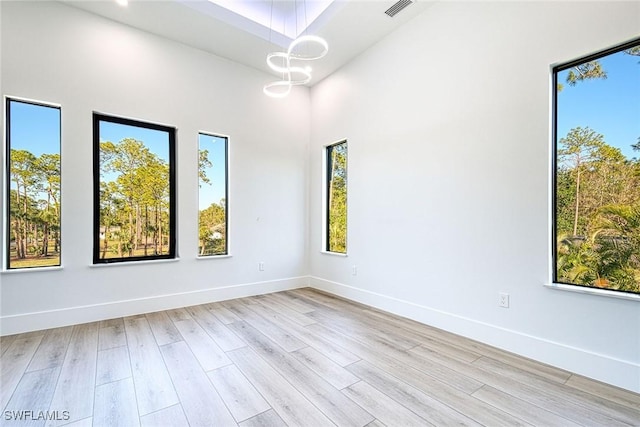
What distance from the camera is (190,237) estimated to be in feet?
12.5

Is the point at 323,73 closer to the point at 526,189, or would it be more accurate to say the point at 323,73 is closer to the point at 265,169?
the point at 265,169

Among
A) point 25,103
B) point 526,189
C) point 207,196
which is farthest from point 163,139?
point 526,189

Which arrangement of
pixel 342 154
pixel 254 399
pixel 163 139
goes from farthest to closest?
pixel 342 154 < pixel 163 139 < pixel 254 399

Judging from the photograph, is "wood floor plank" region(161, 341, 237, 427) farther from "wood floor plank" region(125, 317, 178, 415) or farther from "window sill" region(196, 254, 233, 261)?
"window sill" region(196, 254, 233, 261)

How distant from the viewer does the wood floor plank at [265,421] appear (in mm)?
1605

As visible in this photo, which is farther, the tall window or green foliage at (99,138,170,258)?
the tall window

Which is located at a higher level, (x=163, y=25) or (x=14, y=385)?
(x=163, y=25)

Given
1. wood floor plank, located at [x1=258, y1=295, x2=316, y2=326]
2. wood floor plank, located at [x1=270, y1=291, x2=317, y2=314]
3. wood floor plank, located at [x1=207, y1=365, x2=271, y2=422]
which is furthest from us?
wood floor plank, located at [x1=270, y1=291, x2=317, y2=314]

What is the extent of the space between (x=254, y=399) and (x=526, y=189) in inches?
103

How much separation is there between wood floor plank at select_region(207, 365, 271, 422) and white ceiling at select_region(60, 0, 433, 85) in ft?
11.9

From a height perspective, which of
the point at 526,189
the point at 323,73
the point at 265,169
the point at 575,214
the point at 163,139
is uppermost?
the point at 323,73

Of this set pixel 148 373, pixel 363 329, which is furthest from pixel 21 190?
pixel 363 329

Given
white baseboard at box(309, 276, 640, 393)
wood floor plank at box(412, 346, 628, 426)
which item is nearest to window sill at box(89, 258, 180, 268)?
white baseboard at box(309, 276, 640, 393)

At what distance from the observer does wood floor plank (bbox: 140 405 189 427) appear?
161cm
